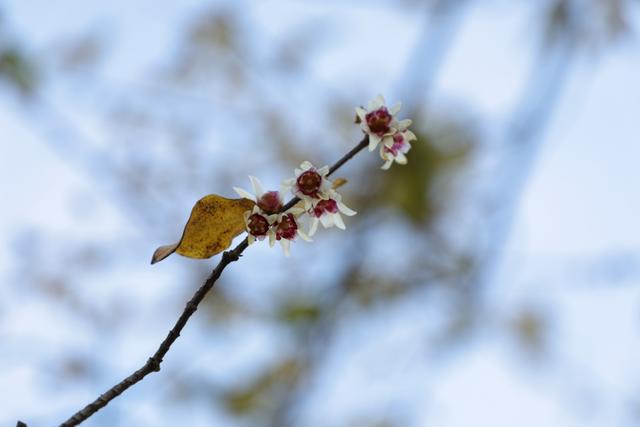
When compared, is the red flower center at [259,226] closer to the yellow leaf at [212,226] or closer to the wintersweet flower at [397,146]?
the yellow leaf at [212,226]

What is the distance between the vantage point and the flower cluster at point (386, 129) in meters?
0.68

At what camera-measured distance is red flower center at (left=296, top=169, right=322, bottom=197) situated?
0.65 meters

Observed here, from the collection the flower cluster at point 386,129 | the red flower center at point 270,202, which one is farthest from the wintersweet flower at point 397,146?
the red flower center at point 270,202

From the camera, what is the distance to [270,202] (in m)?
0.65

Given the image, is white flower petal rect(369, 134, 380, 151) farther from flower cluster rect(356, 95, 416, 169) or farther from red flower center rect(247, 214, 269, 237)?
red flower center rect(247, 214, 269, 237)

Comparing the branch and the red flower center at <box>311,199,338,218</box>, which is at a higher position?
the red flower center at <box>311,199,338,218</box>

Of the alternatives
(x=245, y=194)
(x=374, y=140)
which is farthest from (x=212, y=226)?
(x=374, y=140)

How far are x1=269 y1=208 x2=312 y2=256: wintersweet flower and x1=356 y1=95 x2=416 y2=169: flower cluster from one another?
90 millimetres

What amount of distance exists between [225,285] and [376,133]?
8.67ft

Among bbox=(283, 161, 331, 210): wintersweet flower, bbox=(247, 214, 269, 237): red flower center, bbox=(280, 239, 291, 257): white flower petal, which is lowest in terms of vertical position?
bbox=(280, 239, 291, 257): white flower petal

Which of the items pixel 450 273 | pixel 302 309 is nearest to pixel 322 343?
pixel 302 309

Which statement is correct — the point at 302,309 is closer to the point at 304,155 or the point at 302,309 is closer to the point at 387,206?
the point at 387,206

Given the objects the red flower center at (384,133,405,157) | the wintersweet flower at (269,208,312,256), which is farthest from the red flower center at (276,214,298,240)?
the red flower center at (384,133,405,157)

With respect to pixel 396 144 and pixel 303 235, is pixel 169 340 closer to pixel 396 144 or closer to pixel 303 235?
pixel 303 235
